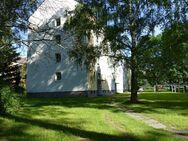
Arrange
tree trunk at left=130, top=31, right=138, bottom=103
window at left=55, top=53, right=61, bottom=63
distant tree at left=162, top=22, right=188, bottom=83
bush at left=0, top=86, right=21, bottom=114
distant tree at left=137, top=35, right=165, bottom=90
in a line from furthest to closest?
window at left=55, top=53, right=61, bottom=63 < tree trunk at left=130, top=31, right=138, bottom=103 < distant tree at left=137, top=35, right=165, bottom=90 < distant tree at left=162, top=22, right=188, bottom=83 < bush at left=0, top=86, right=21, bottom=114

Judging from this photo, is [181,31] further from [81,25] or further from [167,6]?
[81,25]

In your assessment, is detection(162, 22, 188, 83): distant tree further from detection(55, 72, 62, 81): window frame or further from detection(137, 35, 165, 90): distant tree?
detection(55, 72, 62, 81): window frame

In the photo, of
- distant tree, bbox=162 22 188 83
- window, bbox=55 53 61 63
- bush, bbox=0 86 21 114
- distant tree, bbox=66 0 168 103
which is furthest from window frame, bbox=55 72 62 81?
bush, bbox=0 86 21 114

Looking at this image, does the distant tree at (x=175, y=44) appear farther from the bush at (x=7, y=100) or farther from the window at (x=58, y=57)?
the window at (x=58, y=57)

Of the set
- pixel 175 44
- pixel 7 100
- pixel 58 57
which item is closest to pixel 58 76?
pixel 58 57

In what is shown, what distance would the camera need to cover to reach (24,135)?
492 inches

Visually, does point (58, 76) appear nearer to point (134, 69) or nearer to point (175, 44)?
point (134, 69)

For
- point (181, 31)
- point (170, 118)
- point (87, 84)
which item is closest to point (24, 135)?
point (170, 118)

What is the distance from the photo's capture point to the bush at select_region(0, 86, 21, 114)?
1736 cm

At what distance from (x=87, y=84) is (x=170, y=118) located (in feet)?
99.9

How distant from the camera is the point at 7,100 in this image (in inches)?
687

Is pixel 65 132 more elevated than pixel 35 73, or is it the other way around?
pixel 35 73

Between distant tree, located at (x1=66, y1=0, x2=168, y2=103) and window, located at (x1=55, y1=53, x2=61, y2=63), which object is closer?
distant tree, located at (x1=66, y1=0, x2=168, y2=103)

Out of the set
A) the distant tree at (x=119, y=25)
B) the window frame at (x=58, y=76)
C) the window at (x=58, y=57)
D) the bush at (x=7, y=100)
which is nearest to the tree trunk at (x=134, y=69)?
the distant tree at (x=119, y=25)
